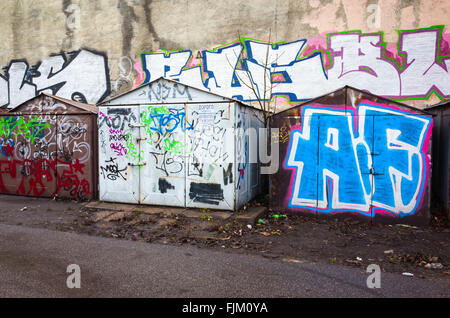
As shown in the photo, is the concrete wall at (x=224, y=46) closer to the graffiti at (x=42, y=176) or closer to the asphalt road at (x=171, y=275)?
the graffiti at (x=42, y=176)

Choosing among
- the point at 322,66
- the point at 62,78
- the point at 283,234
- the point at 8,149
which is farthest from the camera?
the point at 62,78

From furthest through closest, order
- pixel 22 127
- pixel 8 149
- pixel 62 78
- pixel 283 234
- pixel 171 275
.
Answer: pixel 62 78 → pixel 8 149 → pixel 22 127 → pixel 283 234 → pixel 171 275

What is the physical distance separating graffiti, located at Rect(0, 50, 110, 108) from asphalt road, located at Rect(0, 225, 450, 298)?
26.7 feet

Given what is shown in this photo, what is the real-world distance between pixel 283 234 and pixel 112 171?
421 cm

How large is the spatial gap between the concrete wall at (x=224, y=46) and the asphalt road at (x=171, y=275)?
6.62 metres

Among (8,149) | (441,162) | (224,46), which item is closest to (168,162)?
(8,149)

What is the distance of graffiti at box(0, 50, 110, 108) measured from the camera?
1219cm

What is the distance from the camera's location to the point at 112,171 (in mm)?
7852

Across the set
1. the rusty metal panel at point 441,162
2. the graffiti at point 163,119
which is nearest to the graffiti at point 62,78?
the graffiti at point 163,119

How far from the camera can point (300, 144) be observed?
23.0ft

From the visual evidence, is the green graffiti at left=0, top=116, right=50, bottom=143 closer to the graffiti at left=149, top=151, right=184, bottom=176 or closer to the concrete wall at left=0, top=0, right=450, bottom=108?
Answer: the graffiti at left=149, top=151, right=184, bottom=176

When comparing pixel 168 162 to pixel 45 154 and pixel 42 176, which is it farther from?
pixel 42 176

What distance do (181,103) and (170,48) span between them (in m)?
4.82

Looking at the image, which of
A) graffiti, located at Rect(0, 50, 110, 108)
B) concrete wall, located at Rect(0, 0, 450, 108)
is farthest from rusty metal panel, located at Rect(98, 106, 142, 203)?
graffiti, located at Rect(0, 50, 110, 108)
